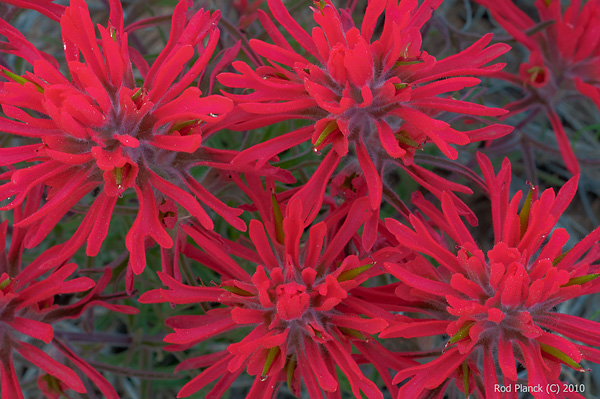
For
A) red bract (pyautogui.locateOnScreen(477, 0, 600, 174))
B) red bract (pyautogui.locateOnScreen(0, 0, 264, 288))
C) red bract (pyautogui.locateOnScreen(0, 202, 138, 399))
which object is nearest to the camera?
red bract (pyautogui.locateOnScreen(0, 0, 264, 288))

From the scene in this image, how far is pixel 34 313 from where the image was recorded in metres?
1.01

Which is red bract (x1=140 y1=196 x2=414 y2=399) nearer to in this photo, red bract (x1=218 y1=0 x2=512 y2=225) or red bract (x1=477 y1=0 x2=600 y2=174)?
red bract (x1=218 y1=0 x2=512 y2=225)

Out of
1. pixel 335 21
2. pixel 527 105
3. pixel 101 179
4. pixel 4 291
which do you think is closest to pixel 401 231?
pixel 335 21

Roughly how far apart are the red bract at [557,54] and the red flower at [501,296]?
45 centimetres

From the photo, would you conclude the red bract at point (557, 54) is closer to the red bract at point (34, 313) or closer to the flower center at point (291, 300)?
the flower center at point (291, 300)

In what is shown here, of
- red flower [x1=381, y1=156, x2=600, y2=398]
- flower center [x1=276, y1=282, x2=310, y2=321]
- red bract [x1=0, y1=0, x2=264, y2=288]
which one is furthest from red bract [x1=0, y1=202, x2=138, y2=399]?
red flower [x1=381, y1=156, x2=600, y2=398]

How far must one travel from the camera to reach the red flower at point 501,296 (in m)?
0.79

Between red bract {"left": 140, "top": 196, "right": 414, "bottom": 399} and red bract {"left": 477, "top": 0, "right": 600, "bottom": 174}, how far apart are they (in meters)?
0.64

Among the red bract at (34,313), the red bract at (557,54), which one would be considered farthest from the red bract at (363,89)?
the red bract at (557,54)

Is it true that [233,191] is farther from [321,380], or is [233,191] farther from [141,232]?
[321,380]

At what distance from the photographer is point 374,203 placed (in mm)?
782

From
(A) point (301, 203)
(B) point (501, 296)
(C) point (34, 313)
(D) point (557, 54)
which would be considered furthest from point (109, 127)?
(D) point (557, 54)

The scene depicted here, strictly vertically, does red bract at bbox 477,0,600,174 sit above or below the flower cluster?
above

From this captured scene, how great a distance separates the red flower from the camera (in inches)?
31.0
